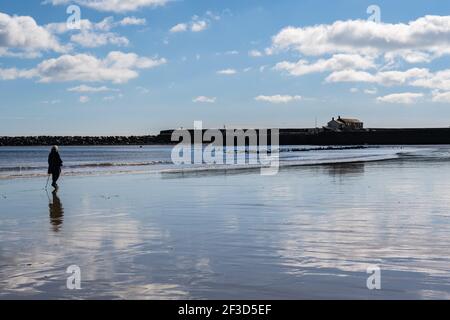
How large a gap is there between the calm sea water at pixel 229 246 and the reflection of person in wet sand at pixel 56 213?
46mm

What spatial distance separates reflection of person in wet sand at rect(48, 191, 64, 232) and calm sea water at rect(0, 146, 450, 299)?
46 millimetres

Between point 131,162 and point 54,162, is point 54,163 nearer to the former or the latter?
point 54,162

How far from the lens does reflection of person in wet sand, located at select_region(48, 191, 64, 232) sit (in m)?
13.7

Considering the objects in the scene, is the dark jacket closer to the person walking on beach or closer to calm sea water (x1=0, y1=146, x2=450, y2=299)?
the person walking on beach

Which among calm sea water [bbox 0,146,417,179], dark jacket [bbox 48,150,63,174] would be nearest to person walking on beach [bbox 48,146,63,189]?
dark jacket [bbox 48,150,63,174]

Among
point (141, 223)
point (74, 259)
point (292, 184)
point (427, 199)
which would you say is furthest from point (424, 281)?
point (292, 184)

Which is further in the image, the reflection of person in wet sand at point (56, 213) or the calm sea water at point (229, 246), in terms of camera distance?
the reflection of person in wet sand at point (56, 213)

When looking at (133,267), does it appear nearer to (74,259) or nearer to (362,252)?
(74,259)

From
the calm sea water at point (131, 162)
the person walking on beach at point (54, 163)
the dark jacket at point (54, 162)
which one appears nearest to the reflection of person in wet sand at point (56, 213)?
the person walking on beach at point (54, 163)

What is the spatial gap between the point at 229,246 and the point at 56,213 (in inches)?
275

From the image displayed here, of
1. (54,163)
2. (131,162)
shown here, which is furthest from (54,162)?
(131,162)

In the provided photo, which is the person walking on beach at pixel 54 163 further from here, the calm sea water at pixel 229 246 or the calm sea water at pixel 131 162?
the calm sea water at pixel 131 162

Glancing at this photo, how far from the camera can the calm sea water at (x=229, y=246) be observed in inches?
309
